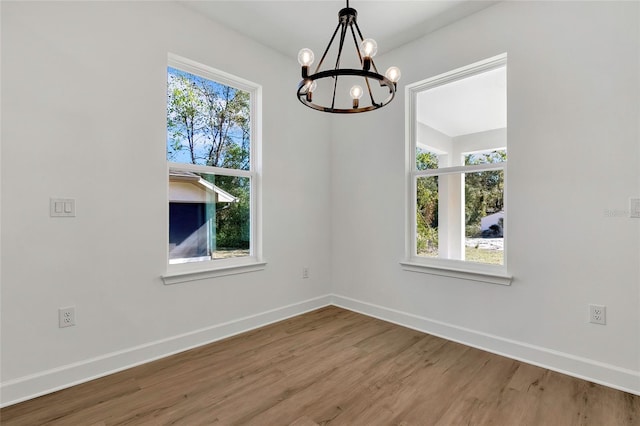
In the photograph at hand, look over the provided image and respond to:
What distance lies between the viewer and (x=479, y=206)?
9.17 ft

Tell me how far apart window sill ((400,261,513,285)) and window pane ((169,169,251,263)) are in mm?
1753

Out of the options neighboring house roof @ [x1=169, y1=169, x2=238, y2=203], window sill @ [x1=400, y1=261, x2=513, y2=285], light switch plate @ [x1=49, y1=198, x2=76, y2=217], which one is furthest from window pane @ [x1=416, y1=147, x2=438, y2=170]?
light switch plate @ [x1=49, y1=198, x2=76, y2=217]

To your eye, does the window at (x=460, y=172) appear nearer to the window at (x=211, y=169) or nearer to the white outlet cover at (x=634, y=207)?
the white outlet cover at (x=634, y=207)

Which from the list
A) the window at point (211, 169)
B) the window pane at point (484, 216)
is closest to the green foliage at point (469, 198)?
the window pane at point (484, 216)

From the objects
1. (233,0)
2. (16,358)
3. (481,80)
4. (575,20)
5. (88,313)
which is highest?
(233,0)

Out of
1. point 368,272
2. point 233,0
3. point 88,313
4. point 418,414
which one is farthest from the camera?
point 368,272

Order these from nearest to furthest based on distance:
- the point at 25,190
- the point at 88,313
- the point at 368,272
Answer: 1. the point at 25,190
2. the point at 88,313
3. the point at 368,272

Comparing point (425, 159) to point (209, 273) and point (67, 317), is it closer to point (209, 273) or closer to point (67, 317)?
point (209, 273)

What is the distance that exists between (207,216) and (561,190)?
2956 millimetres

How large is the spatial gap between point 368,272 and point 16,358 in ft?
9.78

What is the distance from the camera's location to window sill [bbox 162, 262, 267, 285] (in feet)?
8.42

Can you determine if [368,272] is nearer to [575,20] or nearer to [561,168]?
[561,168]

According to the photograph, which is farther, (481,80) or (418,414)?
(481,80)

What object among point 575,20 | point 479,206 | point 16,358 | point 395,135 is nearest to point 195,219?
point 16,358
